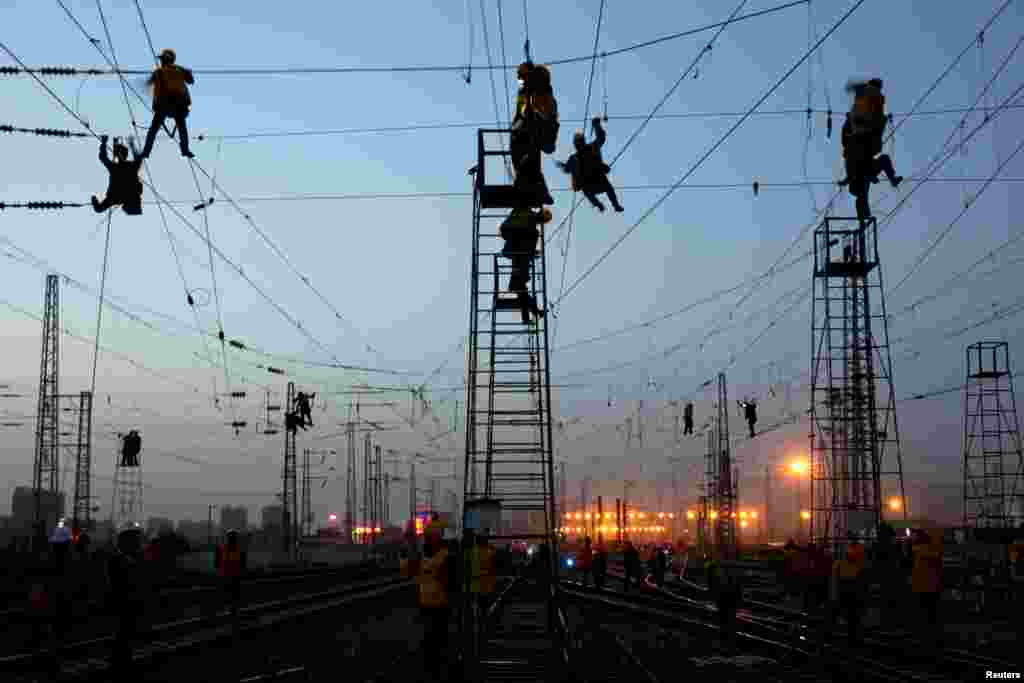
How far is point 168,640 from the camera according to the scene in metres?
23.8

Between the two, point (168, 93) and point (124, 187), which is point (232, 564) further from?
point (168, 93)

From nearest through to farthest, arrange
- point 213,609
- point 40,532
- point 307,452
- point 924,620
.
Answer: point 924,620 → point 213,609 → point 40,532 → point 307,452

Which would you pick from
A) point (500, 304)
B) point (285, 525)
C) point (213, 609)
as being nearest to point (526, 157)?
point (500, 304)

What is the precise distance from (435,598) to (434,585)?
206 millimetres

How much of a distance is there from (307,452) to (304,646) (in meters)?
78.6

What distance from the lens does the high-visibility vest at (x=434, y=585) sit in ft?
57.5

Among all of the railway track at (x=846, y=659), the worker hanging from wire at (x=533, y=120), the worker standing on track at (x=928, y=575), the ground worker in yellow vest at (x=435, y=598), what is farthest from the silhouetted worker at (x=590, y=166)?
the worker standing on track at (x=928, y=575)

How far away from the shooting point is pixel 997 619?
1133 inches

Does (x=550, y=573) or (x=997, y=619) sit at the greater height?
(x=550, y=573)

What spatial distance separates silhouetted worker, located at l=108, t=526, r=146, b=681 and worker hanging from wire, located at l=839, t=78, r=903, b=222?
449 inches

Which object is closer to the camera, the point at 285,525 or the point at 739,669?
the point at 739,669

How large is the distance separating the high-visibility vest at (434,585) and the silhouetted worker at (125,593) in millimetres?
4144

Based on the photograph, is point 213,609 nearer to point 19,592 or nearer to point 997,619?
point 19,592

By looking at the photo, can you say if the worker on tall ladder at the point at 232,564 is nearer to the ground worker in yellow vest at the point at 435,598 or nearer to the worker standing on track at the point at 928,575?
the ground worker in yellow vest at the point at 435,598
